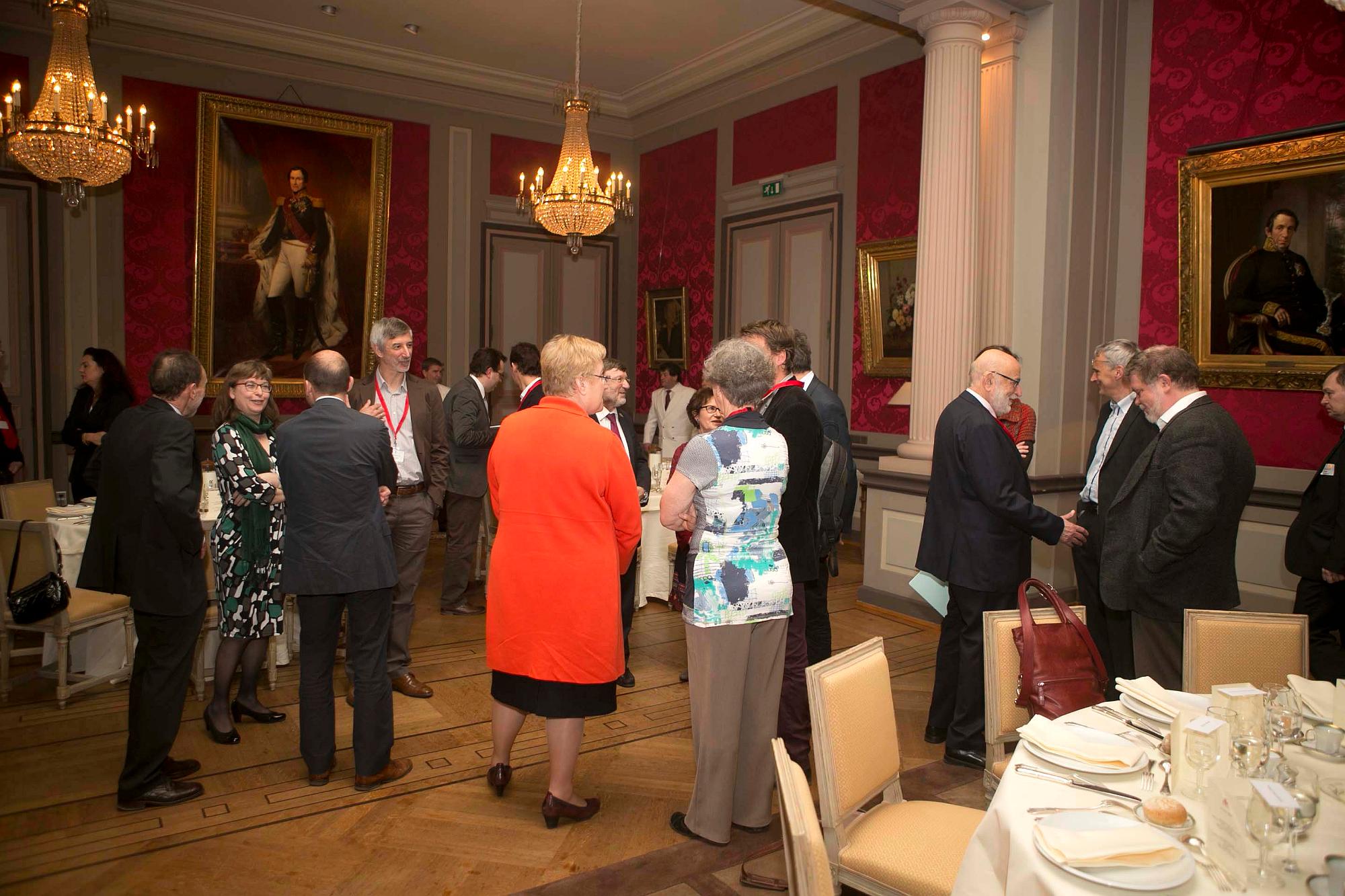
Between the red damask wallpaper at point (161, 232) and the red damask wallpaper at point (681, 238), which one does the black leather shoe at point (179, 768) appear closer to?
the red damask wallpaper at point (161, 232)

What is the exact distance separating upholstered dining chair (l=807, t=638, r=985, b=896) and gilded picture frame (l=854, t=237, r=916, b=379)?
522cm

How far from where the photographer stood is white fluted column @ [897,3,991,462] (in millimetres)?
5449

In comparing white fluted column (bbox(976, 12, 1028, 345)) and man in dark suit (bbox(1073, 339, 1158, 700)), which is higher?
white fluted column (bbox(976, 12, 1028, 345))

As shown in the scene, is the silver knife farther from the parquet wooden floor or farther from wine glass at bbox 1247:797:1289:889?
the parquet wooden floor

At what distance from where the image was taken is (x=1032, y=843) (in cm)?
159

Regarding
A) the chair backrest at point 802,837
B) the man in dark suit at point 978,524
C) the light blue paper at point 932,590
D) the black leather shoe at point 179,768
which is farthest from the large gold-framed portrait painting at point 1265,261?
the black leather shoe at point 179,768

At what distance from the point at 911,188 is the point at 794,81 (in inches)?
71.5

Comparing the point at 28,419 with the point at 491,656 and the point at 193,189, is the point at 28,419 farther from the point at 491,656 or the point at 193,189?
the point at 491,656

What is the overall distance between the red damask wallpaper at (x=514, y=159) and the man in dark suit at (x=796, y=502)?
6719mm

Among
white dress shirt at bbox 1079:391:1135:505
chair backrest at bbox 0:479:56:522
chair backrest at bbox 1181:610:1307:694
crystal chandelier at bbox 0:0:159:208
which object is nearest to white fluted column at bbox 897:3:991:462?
white dress shirt at bbox 1079:391:1135:505

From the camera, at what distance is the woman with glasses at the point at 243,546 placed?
3.59 meters

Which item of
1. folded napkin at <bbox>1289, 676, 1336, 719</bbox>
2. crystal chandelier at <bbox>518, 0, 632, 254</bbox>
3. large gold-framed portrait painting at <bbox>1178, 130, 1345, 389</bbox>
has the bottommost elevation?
folded napkin at <bbox>1289, 676, 1336, 719</bbox>

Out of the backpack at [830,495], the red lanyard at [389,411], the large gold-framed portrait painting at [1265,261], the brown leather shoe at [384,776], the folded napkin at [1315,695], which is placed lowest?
the brown leather shoe at [384,776]

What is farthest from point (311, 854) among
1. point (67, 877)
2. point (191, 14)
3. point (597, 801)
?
point (191, 14)
